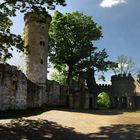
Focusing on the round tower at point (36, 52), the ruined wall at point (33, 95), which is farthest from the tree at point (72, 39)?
the ruined wall at point (33, 95)

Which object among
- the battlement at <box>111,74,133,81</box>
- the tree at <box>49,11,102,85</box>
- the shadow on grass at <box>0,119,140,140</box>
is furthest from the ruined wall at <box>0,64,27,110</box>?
the battlement at <box>111,74,133,81</box>

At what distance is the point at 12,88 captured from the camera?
2705 cm

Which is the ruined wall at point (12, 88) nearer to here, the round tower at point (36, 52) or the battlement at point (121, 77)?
the round tower at point (36, 52)

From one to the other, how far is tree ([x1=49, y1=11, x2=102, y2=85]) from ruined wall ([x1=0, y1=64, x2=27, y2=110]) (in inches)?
599

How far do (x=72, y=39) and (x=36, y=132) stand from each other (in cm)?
2848

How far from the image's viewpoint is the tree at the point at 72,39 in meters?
43.2

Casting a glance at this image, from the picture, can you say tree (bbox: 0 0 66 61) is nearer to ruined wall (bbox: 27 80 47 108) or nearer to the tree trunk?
ruined wall (bbox: 27 80 47 108)

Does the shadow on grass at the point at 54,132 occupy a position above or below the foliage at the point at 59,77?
below

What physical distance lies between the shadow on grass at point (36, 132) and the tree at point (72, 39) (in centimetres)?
2469

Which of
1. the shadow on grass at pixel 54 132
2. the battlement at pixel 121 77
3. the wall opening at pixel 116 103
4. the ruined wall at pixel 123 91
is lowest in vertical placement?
the shadow on grass at pixel 54 132

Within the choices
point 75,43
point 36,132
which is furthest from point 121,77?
point 36,132

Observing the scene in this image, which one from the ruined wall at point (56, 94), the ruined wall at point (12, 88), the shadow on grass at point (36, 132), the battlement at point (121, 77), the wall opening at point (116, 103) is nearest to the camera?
the shadow on grass at point (36, 132)

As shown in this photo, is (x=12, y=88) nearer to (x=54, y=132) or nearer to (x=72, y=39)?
(x=54, y=132)

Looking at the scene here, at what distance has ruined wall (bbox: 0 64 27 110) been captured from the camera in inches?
1009
